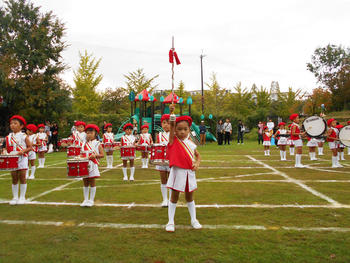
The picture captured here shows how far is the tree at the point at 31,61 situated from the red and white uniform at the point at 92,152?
20194 mm

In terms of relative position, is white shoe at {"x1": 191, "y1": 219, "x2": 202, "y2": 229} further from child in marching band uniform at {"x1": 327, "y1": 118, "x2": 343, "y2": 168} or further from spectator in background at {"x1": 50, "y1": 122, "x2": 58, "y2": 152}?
spectator in background at {"x1": 50, "y1": 122, "x2": 58, "y2": 152}

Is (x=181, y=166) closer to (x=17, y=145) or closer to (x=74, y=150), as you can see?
(x=17, y=145)

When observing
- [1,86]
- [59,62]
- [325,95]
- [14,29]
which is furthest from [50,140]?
[325,95]

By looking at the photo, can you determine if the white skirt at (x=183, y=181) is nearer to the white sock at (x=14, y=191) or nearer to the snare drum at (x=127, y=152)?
the white sock at (x=14, y=191)

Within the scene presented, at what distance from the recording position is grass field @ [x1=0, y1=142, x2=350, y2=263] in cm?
372

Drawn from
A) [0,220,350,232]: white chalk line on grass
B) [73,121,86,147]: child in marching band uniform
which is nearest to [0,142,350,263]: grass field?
[0,220,350,232]: white chalk line on grass

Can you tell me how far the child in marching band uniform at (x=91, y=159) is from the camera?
6.13m

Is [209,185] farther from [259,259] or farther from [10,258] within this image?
[10,258]

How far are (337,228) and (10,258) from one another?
478 centimetres

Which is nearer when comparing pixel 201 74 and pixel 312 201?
pixel 312 201

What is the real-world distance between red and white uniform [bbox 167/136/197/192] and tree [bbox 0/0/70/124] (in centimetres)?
2265

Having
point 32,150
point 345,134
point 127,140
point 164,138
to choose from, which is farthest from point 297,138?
Result: point 32,150

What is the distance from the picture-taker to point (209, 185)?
8047 mm

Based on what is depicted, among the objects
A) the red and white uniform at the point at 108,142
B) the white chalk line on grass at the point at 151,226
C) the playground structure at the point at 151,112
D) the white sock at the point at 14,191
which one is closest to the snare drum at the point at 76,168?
the white chalk line on grass at the point at 151,226
